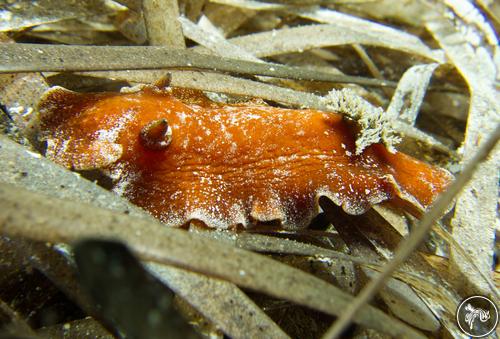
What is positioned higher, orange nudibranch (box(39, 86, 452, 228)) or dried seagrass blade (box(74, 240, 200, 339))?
dried seagrass blade (box(74, 240, 200, 339))

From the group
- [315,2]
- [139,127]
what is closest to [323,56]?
[315,2]

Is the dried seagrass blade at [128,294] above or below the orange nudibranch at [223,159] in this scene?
above

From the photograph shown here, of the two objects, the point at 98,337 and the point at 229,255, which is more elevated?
the point at 229,255

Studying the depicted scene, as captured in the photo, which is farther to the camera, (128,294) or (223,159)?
(223,159)

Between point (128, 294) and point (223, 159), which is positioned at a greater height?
point (128, 294)

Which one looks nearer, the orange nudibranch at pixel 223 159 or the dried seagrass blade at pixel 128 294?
the dried seagrass blade at pixel 128 294

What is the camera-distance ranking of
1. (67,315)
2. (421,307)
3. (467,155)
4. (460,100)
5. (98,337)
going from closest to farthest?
(98,337) → (67,315) → (421,307) → (467,155) → (460,100)

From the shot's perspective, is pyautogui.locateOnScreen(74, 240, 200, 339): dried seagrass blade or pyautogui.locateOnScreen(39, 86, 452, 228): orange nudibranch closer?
pyautogui.locateOnScreen(74, 240, 200, 339): dried seagrass blade

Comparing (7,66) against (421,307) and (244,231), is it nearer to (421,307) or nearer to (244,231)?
(244,231)
